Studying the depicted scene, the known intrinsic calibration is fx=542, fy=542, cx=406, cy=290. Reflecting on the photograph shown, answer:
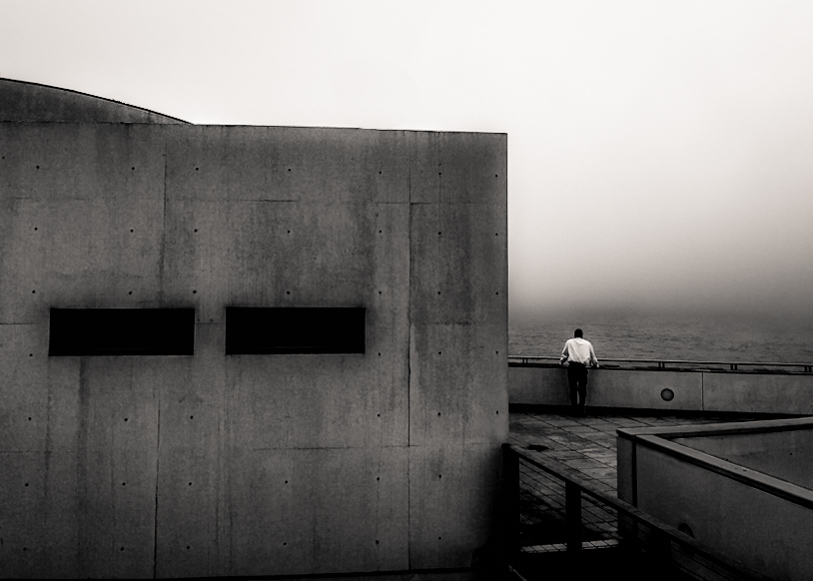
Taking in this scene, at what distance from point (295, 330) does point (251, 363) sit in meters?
0.50

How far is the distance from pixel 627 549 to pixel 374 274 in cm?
339

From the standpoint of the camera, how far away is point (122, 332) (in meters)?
4.99

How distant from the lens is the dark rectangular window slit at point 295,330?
5.07m

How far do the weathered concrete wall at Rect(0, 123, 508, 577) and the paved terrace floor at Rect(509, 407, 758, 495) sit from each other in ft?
7.11

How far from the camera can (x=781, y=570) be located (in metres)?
4.17

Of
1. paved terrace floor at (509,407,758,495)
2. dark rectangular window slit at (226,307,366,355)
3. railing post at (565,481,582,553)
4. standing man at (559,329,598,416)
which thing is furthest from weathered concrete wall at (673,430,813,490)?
standing man at (559,329,598,416)

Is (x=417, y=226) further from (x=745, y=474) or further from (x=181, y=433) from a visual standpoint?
(x=745, y=474)

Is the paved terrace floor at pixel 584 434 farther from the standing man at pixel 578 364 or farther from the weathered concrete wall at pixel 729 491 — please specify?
the weathered concrete wall at pixel 729 491

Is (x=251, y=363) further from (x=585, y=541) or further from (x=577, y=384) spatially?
(x=577, y=384)

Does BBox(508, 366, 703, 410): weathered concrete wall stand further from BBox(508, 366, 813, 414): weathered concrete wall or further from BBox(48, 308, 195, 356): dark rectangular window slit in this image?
BBox(48, 308, 195, 356): dark rectangular window slit

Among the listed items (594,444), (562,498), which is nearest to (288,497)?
(562,498)

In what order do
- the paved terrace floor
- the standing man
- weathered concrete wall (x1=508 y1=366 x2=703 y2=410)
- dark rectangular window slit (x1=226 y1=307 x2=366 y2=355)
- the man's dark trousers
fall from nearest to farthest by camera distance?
dark rectangular window slit (x1=226 y1=307 x2=366 y2=355)
the paved terrace floor
the standing man
the man's dark trousers
weathered concrete wall (x1=508 y1=366 x2=703 y2=410)

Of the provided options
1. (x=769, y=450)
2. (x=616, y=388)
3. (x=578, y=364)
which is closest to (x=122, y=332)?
(x=769, y=450)

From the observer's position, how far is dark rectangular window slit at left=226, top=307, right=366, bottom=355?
5.07 meters
